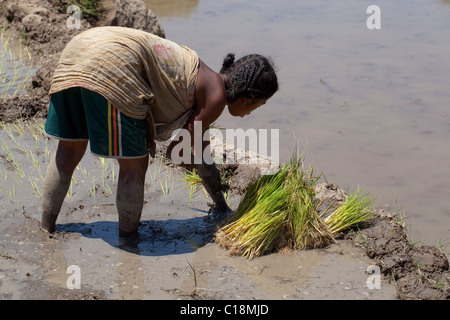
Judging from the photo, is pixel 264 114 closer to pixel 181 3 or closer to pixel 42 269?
pixel 42 269

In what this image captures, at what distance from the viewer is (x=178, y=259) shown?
3494mm

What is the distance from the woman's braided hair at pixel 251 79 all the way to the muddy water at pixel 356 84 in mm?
1759

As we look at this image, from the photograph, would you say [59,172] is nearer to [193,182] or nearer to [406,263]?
[193,182]

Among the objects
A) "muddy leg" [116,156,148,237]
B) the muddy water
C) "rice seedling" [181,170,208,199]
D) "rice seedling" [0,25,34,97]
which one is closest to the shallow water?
"rice seedling" [0,25,34,97]

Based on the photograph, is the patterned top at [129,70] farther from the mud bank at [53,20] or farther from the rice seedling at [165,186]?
the mud bank at [53,20]

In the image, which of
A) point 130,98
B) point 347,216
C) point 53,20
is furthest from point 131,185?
point 53,20

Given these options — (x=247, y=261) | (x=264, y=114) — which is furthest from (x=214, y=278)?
(x=264, y=114)

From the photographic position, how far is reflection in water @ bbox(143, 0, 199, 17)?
989 cm

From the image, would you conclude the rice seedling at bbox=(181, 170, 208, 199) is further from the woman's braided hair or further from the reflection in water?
the reflection in water

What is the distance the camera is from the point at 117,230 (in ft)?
12.5

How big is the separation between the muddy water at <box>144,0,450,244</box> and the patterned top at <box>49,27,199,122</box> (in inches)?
84.8

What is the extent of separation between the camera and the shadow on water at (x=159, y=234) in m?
3.60

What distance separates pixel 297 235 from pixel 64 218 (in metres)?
1.52

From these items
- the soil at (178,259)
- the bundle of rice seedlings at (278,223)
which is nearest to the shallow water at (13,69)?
the soil at (178,259)
